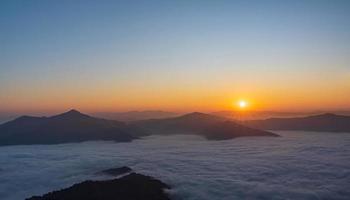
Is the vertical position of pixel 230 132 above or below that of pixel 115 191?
above

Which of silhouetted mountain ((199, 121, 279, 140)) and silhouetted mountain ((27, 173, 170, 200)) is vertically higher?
silhouetted mountain ((199, 121, 279, 140))

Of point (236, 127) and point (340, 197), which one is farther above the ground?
point (236, 127)

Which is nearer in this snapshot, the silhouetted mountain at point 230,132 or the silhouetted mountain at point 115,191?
the silhouetted mountain at point 115,191

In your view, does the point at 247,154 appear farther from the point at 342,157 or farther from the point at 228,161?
the point at 342,157

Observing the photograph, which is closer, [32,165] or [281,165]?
[281,165]

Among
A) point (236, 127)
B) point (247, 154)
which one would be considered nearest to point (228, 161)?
point (247, 154)

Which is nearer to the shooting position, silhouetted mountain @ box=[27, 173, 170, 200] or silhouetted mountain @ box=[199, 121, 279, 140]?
silhouetted mountain @ box=[27, 173, 170, 200]

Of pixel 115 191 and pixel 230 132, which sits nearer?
pixel 115 191

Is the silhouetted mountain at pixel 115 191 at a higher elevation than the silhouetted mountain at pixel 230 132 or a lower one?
lower
